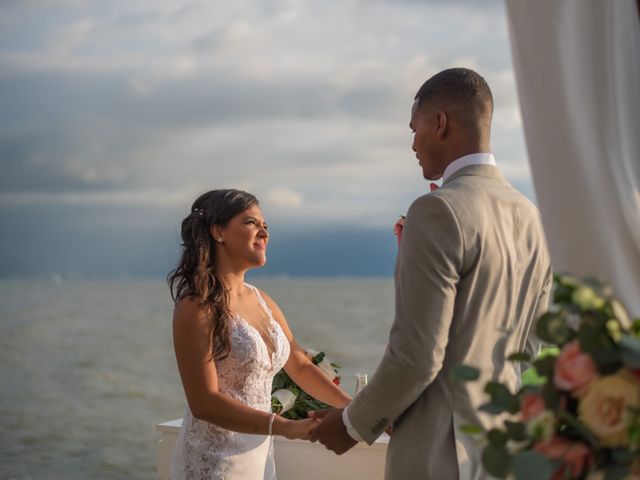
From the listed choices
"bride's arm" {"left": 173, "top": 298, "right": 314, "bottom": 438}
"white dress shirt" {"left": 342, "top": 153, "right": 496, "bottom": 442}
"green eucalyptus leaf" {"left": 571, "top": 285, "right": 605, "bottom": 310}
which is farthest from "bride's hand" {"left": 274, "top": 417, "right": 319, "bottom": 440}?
"green eucalyptus leaf" {"left": 571, "top": 285, "right": 605, "bottom": 310}

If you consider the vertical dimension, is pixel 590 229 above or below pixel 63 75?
below

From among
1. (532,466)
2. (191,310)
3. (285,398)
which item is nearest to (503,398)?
(532,466)

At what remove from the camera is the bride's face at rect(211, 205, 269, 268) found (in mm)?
2977

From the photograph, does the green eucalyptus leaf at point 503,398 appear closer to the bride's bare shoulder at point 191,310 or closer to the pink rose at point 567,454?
the pink rose at point 567,454

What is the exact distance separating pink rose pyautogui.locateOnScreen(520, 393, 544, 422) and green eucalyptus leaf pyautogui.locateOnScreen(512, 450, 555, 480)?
0.06 meters

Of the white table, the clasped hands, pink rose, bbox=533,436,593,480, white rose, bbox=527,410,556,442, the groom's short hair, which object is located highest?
the groom's short hair

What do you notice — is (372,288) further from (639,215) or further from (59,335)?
(639,215)

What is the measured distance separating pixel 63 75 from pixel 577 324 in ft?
136

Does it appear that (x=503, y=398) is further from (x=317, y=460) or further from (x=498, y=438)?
(x=317, y=460)

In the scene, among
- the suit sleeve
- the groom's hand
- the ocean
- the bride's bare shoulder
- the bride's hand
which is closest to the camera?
the suit sleeve

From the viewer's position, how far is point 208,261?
2975 mm

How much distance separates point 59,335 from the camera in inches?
1309

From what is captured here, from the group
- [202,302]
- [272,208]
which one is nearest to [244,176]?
[272,208]

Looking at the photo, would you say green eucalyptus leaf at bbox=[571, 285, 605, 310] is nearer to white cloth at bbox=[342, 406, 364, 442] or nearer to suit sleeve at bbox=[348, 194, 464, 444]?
suit sleeve at bbox=[348, 194, 464, 444]
